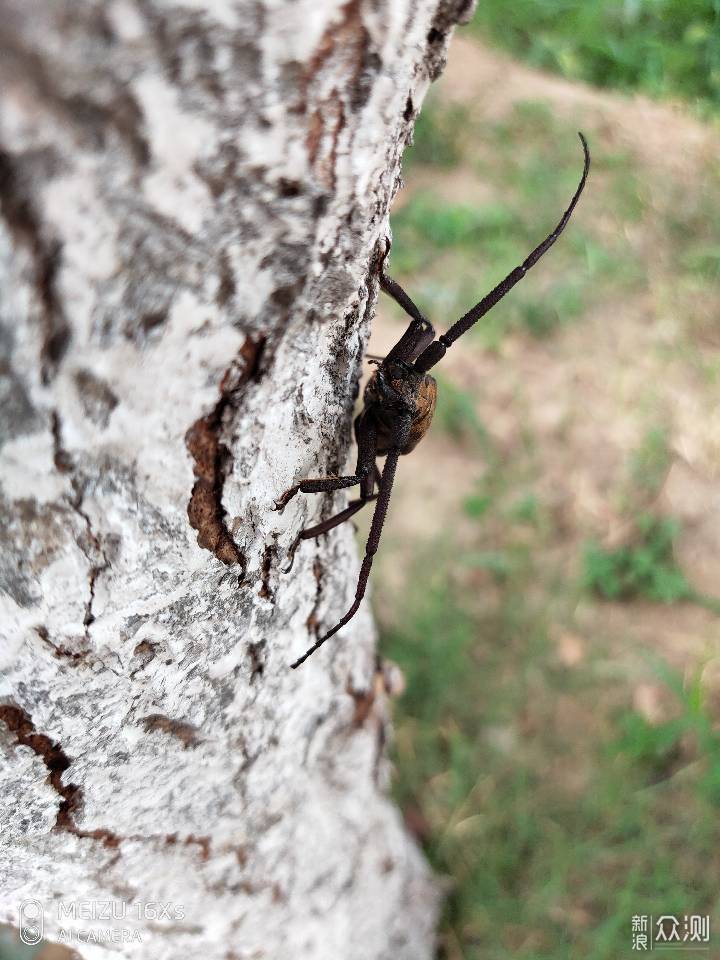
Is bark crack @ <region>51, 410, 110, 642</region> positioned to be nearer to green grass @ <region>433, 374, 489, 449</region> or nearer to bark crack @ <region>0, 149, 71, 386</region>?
bark crack @ <region>0, 149, 71, 386</region>

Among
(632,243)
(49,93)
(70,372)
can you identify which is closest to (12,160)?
(49,93)

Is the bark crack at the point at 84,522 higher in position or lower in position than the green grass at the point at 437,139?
lower

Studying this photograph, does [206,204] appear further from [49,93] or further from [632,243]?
[632,243]

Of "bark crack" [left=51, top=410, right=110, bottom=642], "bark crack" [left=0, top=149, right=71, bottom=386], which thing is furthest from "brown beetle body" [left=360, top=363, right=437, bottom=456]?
"bark crack" [left=0, top=149, right=71, bottom=386]

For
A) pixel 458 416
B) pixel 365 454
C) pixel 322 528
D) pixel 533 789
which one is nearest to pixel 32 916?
pixel 322 528

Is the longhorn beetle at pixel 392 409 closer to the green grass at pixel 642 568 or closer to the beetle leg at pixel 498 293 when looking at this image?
the beetle leg at pixel 498 293

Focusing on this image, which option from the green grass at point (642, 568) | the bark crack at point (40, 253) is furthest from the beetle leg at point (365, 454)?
the green grass at point (642, 568)
